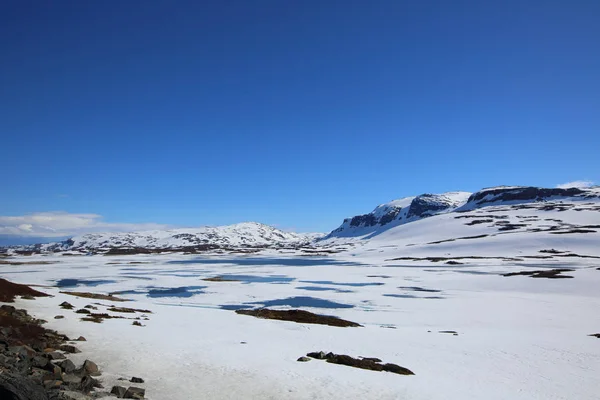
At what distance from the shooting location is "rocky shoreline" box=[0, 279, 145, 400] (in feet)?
31.7

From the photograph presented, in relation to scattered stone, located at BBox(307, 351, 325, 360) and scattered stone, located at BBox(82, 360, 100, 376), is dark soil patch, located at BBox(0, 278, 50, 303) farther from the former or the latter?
scattered stone, located at BBox(307, 351, 325, 360)

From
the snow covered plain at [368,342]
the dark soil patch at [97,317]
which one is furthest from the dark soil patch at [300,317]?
the dark soil patch at [97,317]

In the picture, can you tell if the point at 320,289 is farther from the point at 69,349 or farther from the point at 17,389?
the point at 17,389

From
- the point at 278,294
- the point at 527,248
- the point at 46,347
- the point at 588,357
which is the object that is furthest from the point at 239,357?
the point at 527,248

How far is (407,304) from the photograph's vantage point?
1590 inches

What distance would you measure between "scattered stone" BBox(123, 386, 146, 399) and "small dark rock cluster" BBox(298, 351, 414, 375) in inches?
313

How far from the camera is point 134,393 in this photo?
12156 millimetres

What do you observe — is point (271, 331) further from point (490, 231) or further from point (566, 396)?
point (490, 231)

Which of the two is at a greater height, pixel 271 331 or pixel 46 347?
pixel 46 347

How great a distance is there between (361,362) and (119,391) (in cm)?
1095

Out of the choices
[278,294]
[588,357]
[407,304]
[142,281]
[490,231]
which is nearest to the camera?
[588,357]

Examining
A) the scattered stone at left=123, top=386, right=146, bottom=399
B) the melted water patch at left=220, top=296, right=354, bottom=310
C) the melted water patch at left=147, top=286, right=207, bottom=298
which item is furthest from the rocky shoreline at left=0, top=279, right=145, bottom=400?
the melted water patch at left=147, top=286, right=207, bottom=298

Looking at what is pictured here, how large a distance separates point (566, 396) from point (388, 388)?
754cm

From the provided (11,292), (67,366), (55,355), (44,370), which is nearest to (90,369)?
(67,366)
